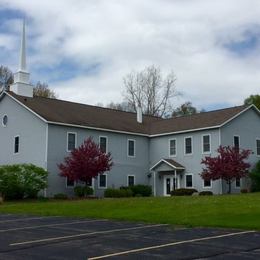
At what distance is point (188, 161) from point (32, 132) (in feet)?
44.2

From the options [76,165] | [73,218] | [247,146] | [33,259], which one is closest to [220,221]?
[73,218]

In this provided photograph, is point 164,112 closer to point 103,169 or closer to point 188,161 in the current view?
point 188,161

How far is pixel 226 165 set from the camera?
40.8m

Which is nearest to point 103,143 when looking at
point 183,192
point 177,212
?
point 183,192

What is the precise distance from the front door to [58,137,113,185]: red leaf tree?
747 centimetres

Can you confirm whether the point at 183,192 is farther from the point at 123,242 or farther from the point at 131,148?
the point at 123,242

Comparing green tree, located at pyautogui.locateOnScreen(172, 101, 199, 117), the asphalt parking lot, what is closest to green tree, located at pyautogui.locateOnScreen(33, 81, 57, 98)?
green tree, located at pyautogui.locateOnScreen(172, 101, 199, 117)

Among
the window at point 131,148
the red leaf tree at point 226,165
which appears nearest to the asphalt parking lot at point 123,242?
the red leaf tree at point 226,165

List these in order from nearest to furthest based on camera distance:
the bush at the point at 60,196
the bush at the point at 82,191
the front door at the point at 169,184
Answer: the bush at the point at 60,196 → the bush at the point at 82,191 → the front door at the point at 169,184

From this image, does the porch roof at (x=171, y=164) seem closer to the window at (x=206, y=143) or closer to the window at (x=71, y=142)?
the window at (x=206, y=143)

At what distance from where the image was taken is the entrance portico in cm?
4591

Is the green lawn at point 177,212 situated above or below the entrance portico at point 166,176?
below

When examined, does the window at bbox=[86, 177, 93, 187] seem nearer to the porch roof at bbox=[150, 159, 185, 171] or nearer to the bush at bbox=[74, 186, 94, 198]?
the bush at bbox=[74, 186, 94, 198]

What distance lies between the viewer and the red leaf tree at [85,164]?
132 ft
